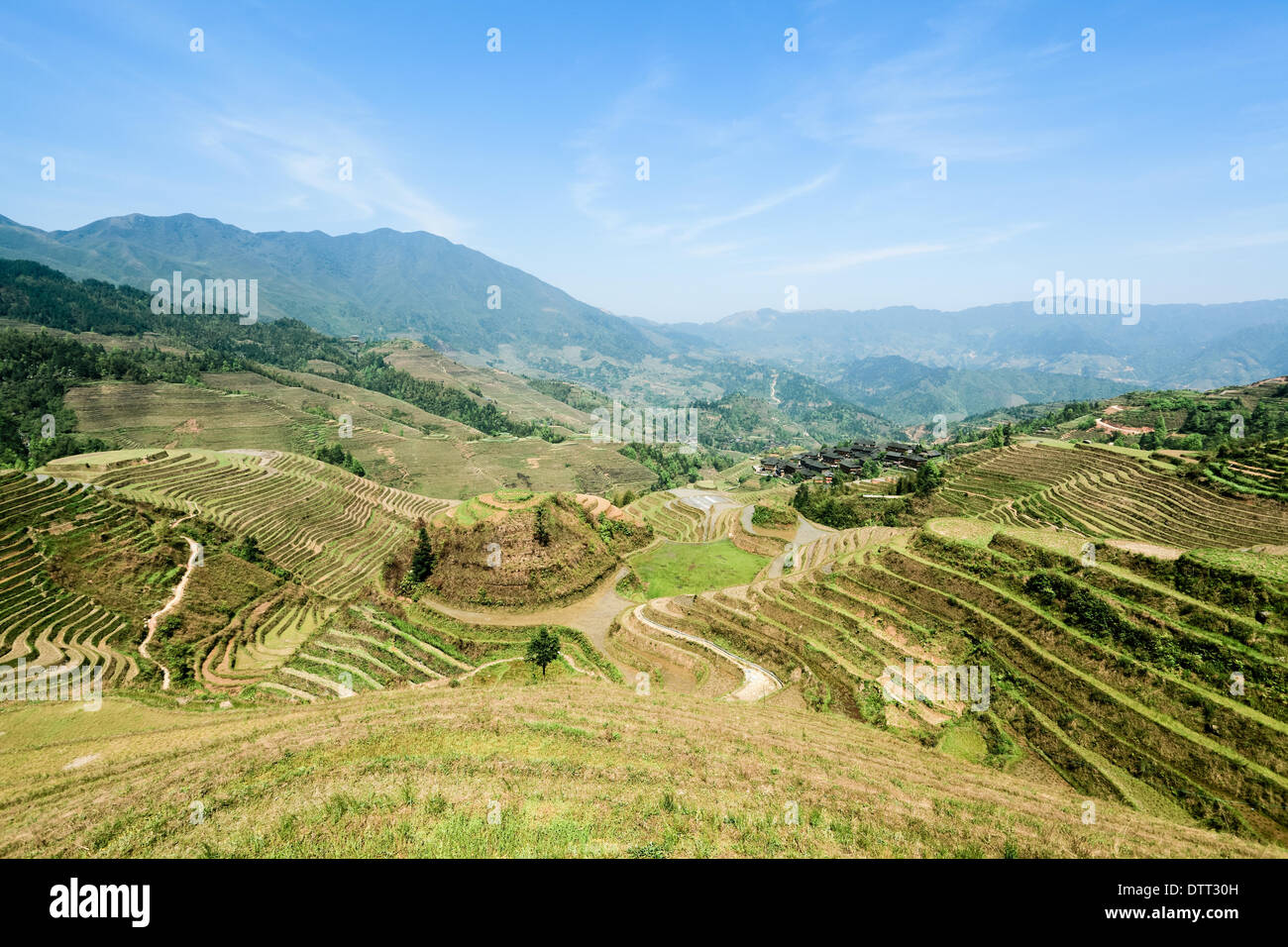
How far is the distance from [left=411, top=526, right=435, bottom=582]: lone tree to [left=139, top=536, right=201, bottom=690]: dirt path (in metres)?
12.0

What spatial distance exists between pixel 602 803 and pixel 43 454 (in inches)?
2998

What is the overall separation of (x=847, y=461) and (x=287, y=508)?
80.2 m

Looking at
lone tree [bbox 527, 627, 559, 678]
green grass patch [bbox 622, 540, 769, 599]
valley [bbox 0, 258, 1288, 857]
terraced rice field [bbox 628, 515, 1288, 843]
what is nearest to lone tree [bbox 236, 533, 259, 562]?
valley [bbox 0, 258, 1288, 857]

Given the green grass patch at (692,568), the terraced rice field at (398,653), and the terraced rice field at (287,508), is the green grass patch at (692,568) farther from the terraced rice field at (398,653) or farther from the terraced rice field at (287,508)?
the terraced rice field at (287,508)

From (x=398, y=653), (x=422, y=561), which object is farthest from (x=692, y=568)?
(x=398, y=653)

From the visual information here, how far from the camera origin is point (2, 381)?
2702 inches

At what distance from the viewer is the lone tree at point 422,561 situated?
3578 centimetres

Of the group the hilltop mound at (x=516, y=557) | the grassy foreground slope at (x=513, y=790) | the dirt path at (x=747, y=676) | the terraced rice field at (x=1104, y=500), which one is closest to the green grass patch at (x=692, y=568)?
the hilltop mound at (x=516, y=557)

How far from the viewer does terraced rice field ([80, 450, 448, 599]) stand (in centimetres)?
3759

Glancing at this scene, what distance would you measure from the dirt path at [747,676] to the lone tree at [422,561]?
17159 mm

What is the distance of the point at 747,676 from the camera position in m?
25.8
